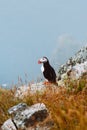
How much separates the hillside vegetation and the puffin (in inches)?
78.9

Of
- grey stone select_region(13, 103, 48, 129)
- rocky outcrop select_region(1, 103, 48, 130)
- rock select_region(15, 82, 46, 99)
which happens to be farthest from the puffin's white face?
grey stone select_region(13, 103, 48, 129)

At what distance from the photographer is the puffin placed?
52.7ft

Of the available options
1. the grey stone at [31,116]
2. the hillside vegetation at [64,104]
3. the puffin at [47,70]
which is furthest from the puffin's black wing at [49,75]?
the grey stone at [31,116]

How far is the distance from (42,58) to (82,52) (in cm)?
300

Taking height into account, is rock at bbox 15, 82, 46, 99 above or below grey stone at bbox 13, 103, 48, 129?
below

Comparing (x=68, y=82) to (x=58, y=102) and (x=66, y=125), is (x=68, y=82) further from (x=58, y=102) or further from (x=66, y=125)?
(x=66, y=125)

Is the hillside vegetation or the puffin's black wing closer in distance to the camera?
the hillside vegetation

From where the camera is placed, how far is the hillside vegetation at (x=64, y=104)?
7.52 metres

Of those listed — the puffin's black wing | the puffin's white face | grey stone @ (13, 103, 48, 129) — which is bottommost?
the puffin's black wing

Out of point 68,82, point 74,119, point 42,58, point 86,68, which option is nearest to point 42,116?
point 74,119

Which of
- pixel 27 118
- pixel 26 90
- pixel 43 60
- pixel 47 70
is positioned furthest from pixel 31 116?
pixel 43 60

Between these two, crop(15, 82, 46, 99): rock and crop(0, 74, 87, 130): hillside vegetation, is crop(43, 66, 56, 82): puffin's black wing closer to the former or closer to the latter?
crop(15, 82, 46, 99): rock

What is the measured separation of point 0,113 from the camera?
35.2 feet

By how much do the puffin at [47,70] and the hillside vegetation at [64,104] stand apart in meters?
2.01
